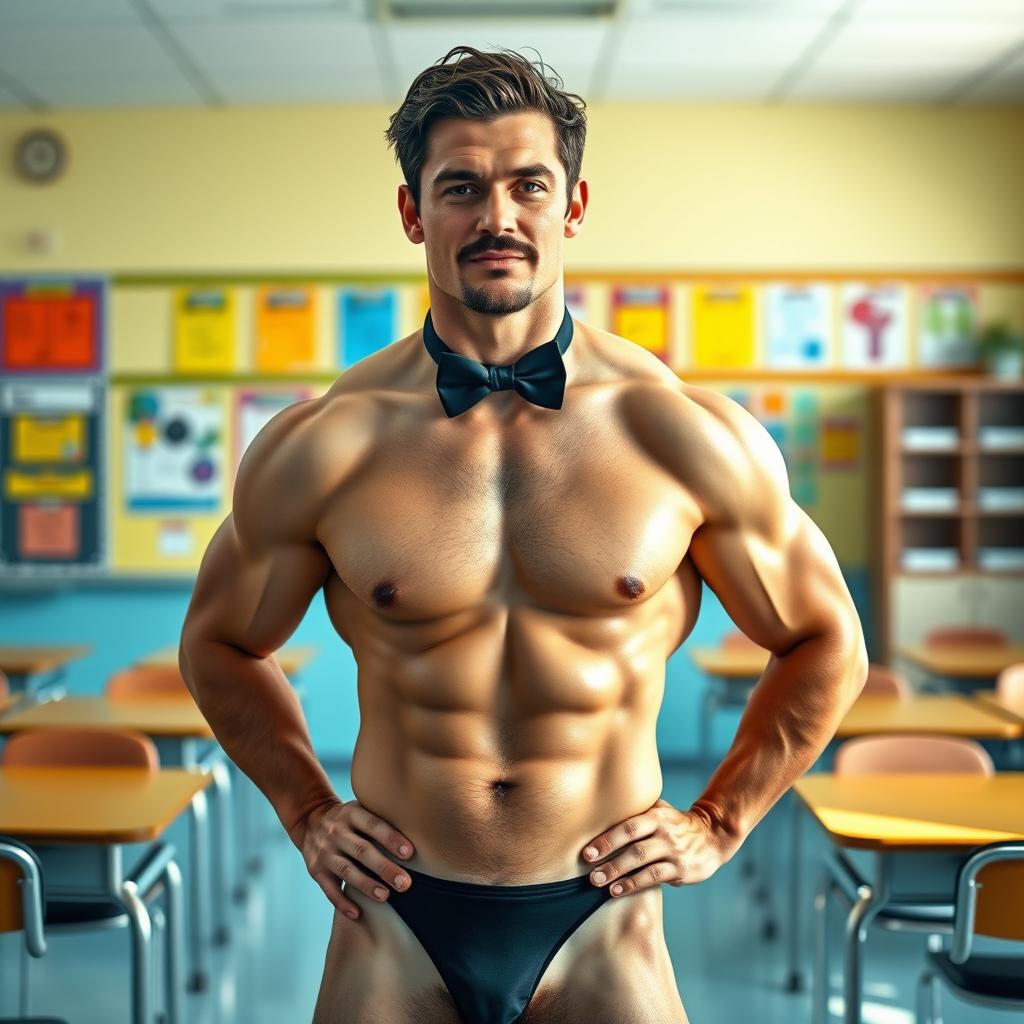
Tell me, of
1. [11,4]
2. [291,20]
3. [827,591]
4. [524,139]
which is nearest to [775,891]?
[827,591]

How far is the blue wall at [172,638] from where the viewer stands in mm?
6031

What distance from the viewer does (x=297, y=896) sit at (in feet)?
13.4

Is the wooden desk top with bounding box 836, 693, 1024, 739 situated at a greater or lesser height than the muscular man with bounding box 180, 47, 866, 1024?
lesser

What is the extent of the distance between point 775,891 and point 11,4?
4.42 meters

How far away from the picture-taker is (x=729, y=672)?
176 inches

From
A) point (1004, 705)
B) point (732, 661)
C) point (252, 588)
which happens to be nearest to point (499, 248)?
point (252, 588)

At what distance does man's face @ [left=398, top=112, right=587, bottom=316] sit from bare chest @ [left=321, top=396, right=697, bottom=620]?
6.2 inches

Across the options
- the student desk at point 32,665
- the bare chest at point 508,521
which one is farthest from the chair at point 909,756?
the student desk at point 32,665

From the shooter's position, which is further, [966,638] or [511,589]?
[966,638]

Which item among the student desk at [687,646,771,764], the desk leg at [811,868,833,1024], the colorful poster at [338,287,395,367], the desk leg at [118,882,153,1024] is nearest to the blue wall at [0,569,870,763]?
the student desk at [687,646,771,764]

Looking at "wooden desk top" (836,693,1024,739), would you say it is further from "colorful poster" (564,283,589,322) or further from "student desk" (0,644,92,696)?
"student desk" (0,644,92,696)

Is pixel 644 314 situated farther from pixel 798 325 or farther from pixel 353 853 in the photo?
pixel 353 853

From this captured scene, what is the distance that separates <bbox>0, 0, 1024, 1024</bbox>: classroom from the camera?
1.34 m

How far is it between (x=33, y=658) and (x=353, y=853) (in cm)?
397
